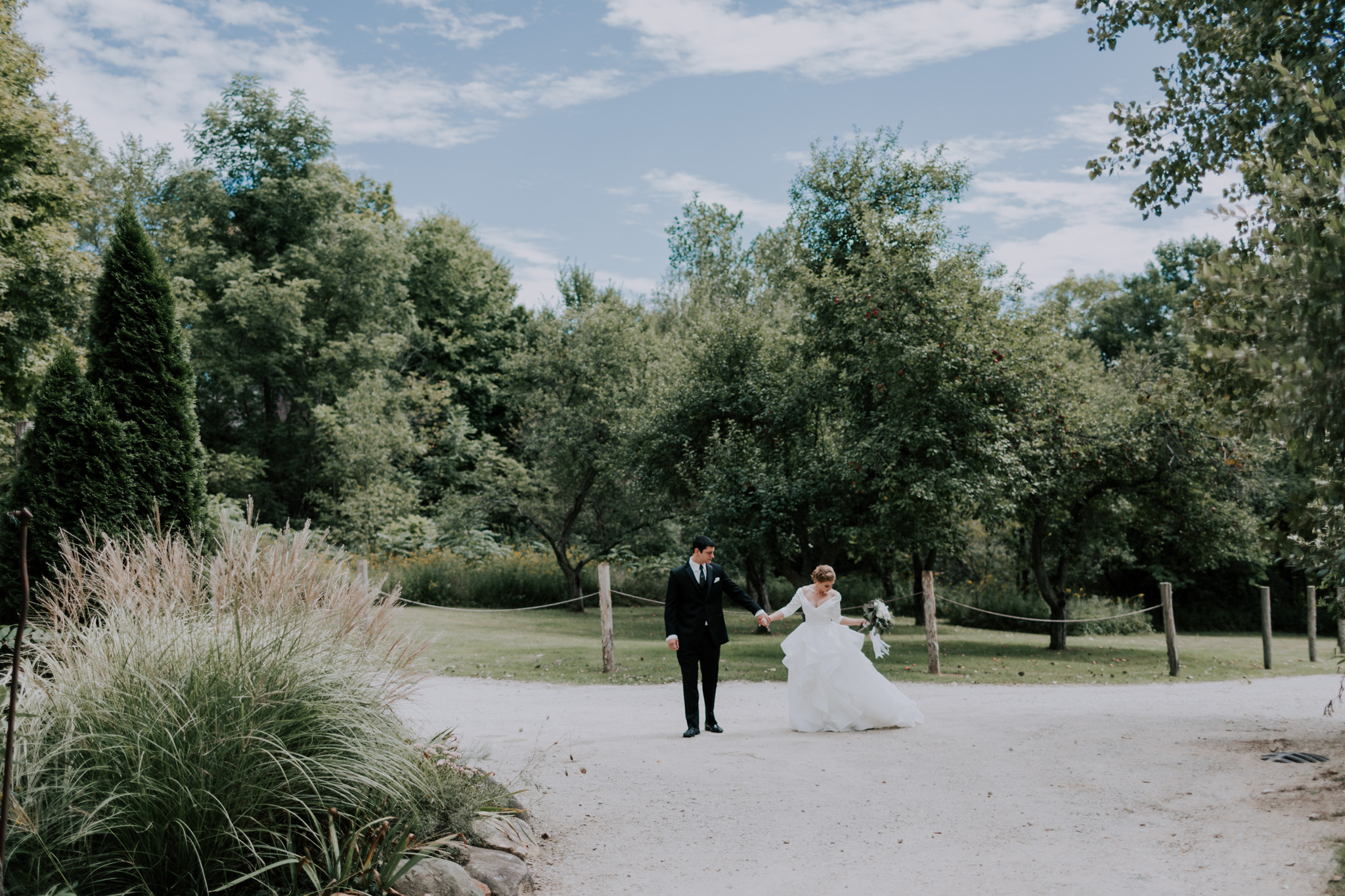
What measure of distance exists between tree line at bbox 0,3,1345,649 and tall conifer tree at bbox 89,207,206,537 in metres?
0.03

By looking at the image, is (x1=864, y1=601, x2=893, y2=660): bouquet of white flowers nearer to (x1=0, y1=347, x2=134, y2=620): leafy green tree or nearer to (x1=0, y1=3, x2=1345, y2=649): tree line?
(x1=0, y1=3, x2=1345, y2=649): tree line

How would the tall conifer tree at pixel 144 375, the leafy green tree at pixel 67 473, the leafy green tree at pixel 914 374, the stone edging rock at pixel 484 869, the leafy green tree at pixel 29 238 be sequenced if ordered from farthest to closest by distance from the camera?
the leafy green tree at pixel 29 238 < the leafy green tree at pixel 914 374 < the tall conifer tree at pixel 144 375 < the leafy green tree at pixel 67 473 < the stone edging rock at pixel 484 869

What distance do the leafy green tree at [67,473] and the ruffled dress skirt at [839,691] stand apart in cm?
614

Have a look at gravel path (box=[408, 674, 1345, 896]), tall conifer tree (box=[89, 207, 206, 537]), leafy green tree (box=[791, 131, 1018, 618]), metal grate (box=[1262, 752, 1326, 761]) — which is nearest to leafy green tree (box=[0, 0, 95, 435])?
tall conifer tree (box=[89, 207, 206, 537])

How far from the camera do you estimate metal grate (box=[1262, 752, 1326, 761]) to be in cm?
686

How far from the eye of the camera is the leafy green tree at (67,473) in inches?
295

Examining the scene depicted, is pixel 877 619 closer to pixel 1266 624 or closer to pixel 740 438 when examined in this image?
pixel 740 438

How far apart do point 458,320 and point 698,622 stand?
33.8 metres

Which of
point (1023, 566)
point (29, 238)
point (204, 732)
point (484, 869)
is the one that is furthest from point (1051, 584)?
point (29, 238)

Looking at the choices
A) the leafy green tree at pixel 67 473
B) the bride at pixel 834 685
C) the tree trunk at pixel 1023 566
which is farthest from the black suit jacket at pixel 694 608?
the tree trunk at pixel 1023 566

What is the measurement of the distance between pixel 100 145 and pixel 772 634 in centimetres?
3020

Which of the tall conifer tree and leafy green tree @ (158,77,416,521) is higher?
leafy green tree @ (158,77,416,521)

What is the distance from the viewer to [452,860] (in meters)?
4.30

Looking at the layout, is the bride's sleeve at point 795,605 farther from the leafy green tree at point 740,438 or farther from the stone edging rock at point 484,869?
the leafy green tree at point 740,438
